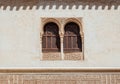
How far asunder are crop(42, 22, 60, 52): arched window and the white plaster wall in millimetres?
188

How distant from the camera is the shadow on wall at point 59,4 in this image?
776cm

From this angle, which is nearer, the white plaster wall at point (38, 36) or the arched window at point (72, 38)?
the white plaster wall at point (38, 36)

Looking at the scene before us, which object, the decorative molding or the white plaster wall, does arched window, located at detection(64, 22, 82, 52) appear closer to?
the white plaster wall

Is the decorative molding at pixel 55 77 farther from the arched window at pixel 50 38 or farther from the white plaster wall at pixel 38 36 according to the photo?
the arched window at pixel 50 38

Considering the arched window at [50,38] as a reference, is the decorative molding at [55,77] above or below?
below

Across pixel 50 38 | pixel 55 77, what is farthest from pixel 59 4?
pixel 55 77

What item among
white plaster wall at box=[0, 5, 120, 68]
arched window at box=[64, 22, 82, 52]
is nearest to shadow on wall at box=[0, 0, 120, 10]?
white plaster wall at box=[0, 5, 120, 68]

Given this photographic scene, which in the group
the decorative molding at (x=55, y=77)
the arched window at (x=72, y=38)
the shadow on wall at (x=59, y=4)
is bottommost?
the decorative molding at (x=55, y=77)

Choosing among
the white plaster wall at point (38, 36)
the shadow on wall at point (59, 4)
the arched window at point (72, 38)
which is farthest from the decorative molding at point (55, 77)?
the shadow on wall at point (59, 4)

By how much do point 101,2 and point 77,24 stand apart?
0.71 metres

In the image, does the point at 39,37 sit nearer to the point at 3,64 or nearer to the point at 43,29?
the point at 43,29

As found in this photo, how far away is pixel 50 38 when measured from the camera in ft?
25.6

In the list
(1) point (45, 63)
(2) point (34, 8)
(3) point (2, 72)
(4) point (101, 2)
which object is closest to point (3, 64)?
(3) point (2, 72)

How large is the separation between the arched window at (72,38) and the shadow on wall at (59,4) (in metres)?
0.44
